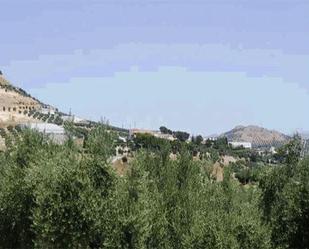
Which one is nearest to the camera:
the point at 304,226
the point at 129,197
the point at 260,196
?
the point at 129,197

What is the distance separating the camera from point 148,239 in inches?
1292

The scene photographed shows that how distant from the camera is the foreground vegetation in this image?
30172 millimetres

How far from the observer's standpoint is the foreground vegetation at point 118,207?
3017cm

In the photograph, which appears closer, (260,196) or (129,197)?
(129,197)

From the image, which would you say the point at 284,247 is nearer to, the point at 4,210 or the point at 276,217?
the point at 276,217

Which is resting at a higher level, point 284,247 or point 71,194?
point 71,194

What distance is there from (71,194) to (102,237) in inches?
108

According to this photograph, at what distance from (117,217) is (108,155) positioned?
4.12 metres

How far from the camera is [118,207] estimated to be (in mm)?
30719

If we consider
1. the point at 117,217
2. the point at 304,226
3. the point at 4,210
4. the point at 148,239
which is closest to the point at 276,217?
the point at 304,226

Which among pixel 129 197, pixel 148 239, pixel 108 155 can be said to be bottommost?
pixel 148 239

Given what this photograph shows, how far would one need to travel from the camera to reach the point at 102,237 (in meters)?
30.1

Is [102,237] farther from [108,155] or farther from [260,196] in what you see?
[260,196]

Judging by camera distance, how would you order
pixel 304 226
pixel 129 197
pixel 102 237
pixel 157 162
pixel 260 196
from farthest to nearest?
pixel 157 162 → pixel 260 196 → pixel 304 226 → pixel 129 197 → pixel 102 237
